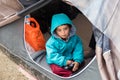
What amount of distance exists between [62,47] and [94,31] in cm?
47

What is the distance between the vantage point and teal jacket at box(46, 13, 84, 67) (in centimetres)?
254

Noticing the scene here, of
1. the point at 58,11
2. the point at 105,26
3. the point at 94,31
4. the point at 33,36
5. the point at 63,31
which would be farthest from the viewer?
the point at 58,11

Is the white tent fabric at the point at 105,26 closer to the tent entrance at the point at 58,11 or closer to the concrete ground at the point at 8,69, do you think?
the tent entrance at the point at 58,11

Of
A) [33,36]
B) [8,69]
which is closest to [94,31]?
[33,36]

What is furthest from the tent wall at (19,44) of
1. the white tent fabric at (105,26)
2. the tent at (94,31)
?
the white tent fabric at (105,26)

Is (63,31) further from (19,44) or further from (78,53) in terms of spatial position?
(19,44)

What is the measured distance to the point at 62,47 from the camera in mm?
2594

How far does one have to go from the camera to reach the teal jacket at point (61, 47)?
8.34 feet

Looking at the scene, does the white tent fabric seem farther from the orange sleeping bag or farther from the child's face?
the orange sleeping bag

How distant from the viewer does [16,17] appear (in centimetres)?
259

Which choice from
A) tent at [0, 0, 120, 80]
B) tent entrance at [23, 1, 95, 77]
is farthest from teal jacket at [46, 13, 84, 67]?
tent entrance at [23, 1, 95, 77]

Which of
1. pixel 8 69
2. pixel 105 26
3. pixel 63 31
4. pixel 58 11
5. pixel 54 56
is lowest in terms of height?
pixel 8 69

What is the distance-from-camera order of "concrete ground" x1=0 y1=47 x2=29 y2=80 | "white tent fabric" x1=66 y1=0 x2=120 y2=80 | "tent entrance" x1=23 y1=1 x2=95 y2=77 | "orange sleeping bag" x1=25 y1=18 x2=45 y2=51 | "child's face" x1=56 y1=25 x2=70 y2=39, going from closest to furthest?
1. "white tent fabric" x1=66 y1=0 x2=120 y2=80
2. "child's face" x1=56 y1=25 x2=70 y2=39
3. "orange sleeping bag" x1=25 y1=18 x2=45 y2=51
4. "concrete ground" x1=0 y1=47 x2=29 y2=80
5. "tent entrance" x1=23 y1=1 x2=95 y2=77

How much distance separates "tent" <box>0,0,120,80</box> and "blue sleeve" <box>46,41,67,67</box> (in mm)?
97
